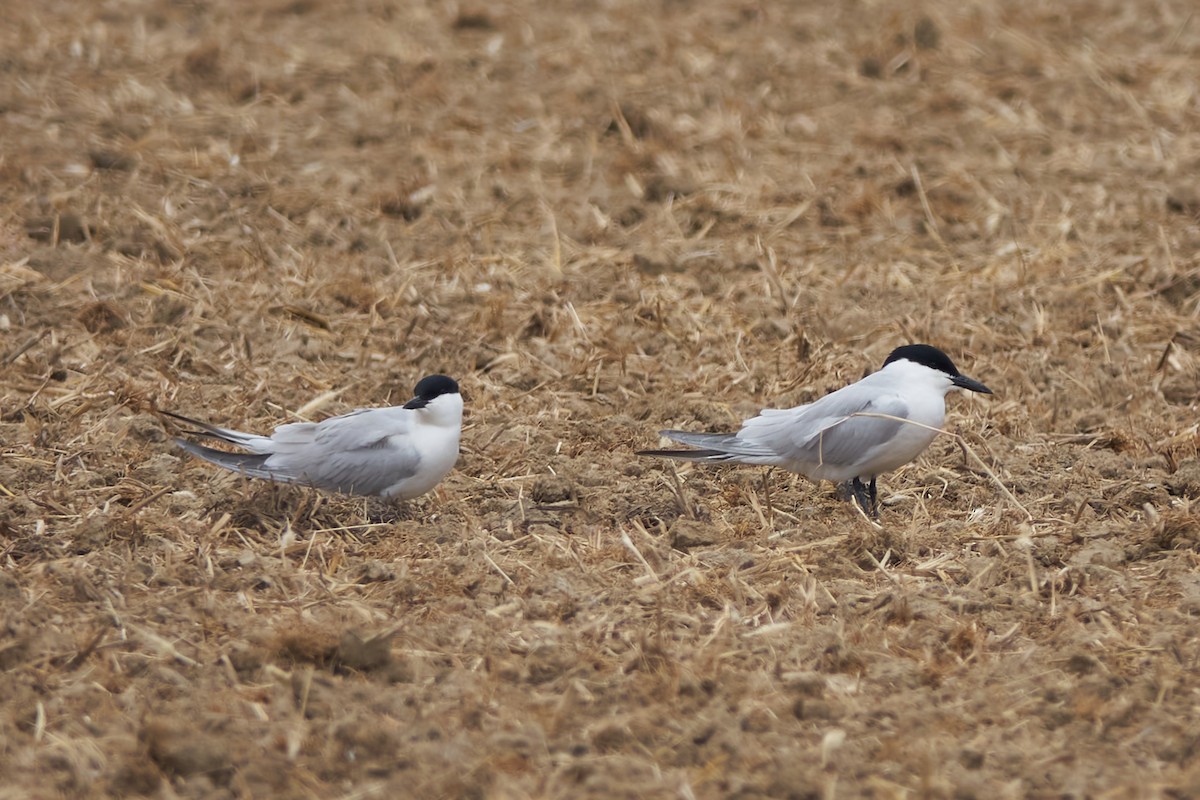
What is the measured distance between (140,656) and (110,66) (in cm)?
755

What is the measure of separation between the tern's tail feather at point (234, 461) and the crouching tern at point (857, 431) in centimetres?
155

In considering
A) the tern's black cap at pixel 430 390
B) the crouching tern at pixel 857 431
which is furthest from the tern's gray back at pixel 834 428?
the tern's black cap at pixel 430 390


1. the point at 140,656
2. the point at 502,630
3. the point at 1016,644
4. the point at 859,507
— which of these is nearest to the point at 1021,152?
the point at 859,507

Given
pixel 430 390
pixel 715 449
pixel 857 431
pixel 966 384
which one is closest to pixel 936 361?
pixel 966 384

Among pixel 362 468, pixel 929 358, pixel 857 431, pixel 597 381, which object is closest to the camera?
pixel 362 468

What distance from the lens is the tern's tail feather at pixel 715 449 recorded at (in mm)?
6738

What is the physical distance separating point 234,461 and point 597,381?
2066mm

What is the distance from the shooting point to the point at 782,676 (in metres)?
5.27

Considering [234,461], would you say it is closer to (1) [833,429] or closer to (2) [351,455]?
(2) [351,455]

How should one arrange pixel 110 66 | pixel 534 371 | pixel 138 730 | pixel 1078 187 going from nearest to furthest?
pixel 138 730 → pixel 534 371 → pixel 1078 187 → pixel 110 66

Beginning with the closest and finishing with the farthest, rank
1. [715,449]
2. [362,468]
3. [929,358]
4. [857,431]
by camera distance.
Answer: [362,468] < [857,431] < [715,449] < [929,358]

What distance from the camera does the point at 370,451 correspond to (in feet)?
21.5

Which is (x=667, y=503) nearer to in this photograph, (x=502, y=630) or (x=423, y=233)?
(x=502, y=630)

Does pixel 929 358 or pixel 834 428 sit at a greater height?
pixel 929 358
